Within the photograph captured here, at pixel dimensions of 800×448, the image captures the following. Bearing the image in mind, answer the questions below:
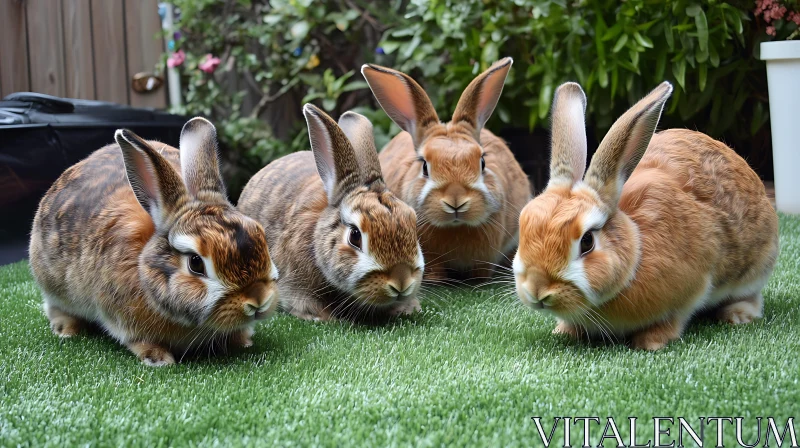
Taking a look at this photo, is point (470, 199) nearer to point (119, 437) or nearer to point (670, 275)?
point (670, 275)

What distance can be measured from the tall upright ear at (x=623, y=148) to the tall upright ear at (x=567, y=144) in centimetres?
9

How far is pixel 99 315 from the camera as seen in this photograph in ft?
8.63

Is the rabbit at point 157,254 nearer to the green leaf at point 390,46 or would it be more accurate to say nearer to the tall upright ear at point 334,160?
the tall upright ear at point 334,160

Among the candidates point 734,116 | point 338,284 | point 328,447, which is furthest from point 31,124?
point 734,116

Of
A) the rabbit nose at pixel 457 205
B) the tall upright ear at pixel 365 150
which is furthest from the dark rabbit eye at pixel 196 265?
the rabbit nose at pixel 457 205

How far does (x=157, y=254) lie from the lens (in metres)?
2.42

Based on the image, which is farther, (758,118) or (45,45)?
(45,45)

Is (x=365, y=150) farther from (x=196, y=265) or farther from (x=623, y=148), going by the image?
(x=623, y=148)

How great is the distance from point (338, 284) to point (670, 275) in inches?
49.3

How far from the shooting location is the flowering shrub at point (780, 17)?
15.5 ft

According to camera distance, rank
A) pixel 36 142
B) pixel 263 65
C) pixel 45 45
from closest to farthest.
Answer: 1. pixel 36 142
2. pixel 45 45
3. pixel 263 65

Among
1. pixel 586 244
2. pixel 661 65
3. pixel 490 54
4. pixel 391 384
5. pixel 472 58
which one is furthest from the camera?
pixel 472 58

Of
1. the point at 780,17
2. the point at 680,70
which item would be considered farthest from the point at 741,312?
the point at 780,17

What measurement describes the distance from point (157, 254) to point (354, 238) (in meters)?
0.79
